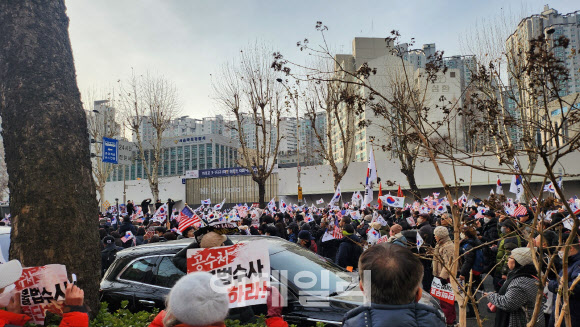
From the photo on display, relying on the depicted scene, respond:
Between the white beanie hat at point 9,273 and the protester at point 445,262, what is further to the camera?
the protester at point 445,262

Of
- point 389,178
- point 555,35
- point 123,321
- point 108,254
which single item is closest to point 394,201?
point 108,254

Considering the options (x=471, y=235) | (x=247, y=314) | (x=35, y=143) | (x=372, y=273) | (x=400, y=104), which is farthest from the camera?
(x=471, y=235)

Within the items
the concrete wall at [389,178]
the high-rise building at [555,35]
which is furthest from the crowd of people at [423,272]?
the concrete wall at [389,178]

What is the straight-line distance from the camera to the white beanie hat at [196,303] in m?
2.10

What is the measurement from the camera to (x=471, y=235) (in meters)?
7.64

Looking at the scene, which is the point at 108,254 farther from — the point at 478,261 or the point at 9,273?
the point at 478,261

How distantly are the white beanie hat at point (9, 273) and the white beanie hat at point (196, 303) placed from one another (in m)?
1.31

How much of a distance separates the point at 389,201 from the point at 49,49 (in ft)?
41.6

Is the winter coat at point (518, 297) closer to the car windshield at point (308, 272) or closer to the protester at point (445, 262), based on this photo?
the protester at point (445, 262)

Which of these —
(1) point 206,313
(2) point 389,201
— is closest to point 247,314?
(1) point 206,313

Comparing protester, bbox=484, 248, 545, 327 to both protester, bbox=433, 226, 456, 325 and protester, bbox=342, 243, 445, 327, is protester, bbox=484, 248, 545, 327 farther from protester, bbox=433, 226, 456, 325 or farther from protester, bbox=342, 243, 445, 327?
protester, bbox=342, 243, 445, 327

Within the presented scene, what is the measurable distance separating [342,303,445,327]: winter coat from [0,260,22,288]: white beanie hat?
85.2 inches

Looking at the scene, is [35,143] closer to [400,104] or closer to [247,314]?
[247,314]

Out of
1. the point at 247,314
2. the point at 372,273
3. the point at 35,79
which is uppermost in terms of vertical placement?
the point at 35,79
